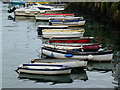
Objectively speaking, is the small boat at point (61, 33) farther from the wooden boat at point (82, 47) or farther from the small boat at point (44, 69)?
the small boat at point (44, 69)

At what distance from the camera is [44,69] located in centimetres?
2384

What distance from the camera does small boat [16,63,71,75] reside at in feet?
78.2

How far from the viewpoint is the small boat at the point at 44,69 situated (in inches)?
939

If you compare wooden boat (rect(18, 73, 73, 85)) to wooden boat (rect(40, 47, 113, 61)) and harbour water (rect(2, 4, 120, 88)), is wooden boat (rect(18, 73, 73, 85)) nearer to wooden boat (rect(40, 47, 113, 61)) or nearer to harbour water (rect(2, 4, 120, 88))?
harbour water (rect(2, 4, 120, 88))

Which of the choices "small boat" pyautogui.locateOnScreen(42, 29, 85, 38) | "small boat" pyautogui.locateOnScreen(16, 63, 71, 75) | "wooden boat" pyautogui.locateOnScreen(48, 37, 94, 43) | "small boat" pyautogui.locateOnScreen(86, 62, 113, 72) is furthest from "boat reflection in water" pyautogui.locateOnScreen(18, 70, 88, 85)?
"small boat" pyautogui.locateOnScreen(42, 29, 85, 38)

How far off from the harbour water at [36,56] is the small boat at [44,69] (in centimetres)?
28

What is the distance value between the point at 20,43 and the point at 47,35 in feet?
11.9

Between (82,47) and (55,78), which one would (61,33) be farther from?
(55,78)

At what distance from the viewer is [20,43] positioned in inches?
1377

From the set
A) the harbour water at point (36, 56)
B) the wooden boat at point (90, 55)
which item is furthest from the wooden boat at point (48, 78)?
the wooden boat at point (90, 55)

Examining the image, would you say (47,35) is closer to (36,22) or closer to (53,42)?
(53,42)

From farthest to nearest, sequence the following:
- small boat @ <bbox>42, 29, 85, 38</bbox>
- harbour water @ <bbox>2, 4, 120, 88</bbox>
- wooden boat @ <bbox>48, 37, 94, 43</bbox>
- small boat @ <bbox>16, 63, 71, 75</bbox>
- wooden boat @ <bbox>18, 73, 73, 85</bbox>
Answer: small boat @ <bbox>42, 29, 85, 38</bbox> < wooden boat @ <bbox>48, 37, 94, 43</bbox> < small boat @ <bbox>16, 63, 71, 75</bbox> < wooden boat @ <bbox>18, 73, 73, 85</bbox> < harbour water @ <bbox>2, 4, 120, 88</bbox>

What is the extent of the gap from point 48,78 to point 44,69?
2.12 ft

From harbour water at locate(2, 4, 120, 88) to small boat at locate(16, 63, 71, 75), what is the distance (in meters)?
0.28
